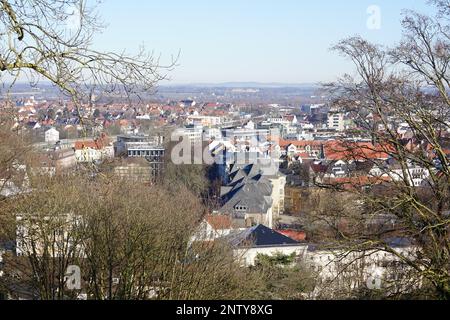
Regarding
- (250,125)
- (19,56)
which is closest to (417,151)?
(19,56)

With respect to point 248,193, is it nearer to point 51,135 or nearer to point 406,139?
point 51,135

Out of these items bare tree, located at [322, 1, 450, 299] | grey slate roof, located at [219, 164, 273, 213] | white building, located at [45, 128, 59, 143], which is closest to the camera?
bare tree, located at [322, 1, 450, 299]

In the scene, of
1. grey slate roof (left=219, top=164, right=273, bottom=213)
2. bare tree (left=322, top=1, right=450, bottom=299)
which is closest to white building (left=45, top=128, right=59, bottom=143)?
grey slate roof (left=219, top=164, right=273, bottom=213)

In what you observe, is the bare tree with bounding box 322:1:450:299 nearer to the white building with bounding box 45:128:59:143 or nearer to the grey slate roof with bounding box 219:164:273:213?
the grey slate roof with bounding box 219:164:273:213

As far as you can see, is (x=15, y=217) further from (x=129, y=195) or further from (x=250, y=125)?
(x=250, y=125)

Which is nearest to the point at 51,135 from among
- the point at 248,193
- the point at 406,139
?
the point at 248,193

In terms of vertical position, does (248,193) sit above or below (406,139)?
below

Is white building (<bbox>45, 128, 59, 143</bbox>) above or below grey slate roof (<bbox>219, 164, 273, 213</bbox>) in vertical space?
above

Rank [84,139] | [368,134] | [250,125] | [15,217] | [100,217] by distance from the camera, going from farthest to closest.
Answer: [250,125]
[15,217]
[100,217]
[368,134]
[84,139]

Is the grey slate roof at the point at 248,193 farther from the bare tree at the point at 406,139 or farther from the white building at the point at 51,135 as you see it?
the bare tree at the point at 406,139

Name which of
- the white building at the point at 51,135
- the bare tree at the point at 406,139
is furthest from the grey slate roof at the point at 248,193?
the bare tree at the point at 406,139
